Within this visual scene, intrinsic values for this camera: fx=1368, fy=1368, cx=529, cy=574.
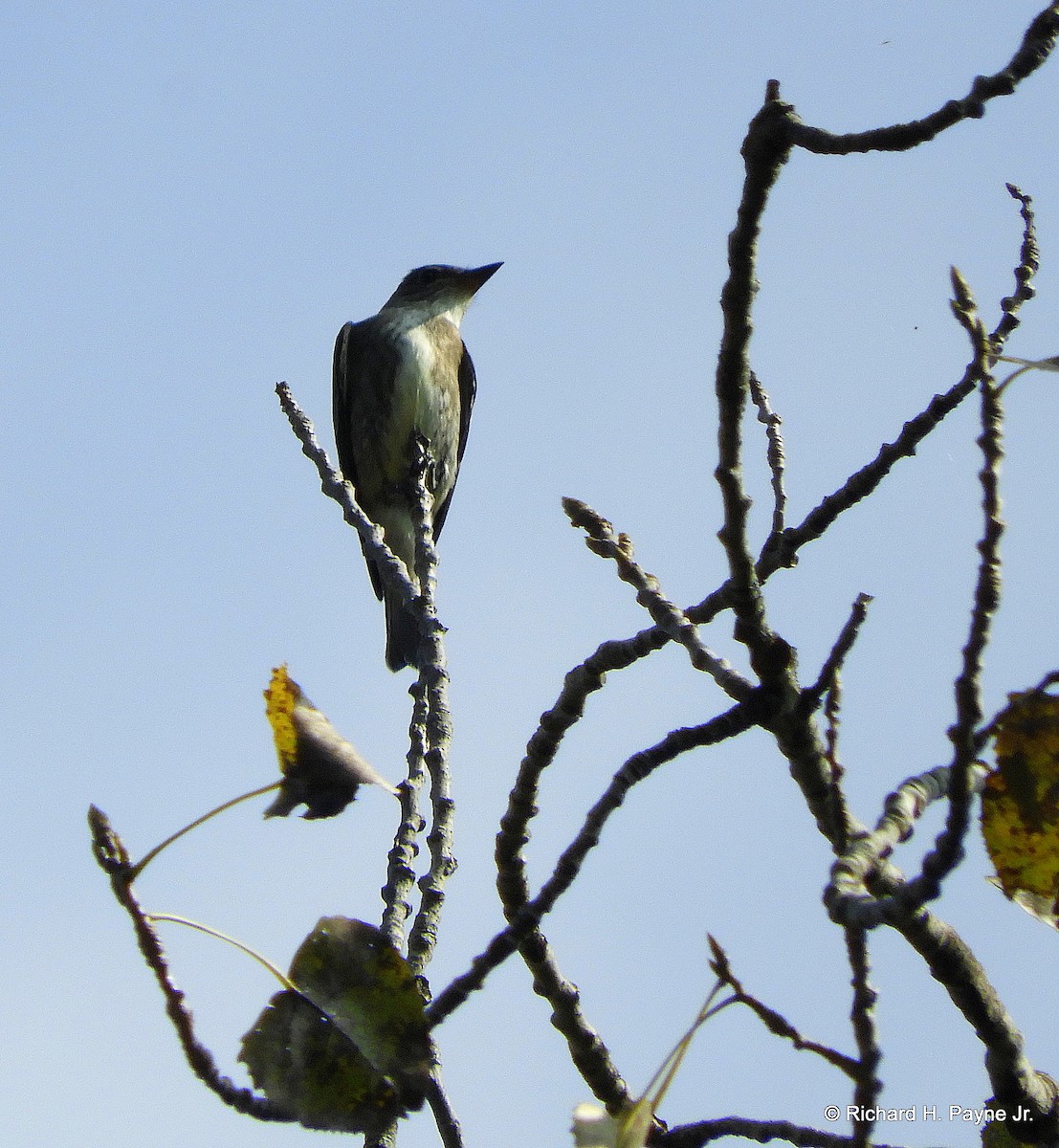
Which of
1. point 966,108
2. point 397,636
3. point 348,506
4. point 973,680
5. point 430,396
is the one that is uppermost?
point 430,396

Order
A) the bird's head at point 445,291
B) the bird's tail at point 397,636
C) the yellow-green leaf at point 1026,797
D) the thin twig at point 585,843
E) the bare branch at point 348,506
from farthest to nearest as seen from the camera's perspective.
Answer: the bird's head at point 445,291
the bird's tail at point 397,636
the bare branch at point 348,506
the thin twig at point 585,843
the yellow-green leaf at point 1026,797

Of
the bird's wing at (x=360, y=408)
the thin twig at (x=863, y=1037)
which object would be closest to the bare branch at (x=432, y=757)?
the thin twig at (x=863, y=1037)

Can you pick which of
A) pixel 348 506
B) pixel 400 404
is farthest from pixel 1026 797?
pixel 400 404

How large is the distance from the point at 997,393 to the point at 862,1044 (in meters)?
0.79

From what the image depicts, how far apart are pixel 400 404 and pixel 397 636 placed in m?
1.46

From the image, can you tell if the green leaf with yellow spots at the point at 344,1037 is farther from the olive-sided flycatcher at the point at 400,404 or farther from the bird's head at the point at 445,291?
the bird's head at the point at 445,291

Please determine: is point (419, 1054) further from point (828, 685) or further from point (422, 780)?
point (422, 780)

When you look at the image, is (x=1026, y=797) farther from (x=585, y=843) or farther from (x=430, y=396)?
(x=430, y=396)

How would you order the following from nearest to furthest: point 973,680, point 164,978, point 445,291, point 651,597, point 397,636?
point 973,680, point 164,978, point 651,597, point 397,636, point 445,291

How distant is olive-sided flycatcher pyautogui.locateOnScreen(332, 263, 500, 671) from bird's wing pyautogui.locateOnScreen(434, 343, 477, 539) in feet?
0.05

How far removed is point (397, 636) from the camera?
8.48 m

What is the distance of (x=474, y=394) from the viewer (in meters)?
9.74

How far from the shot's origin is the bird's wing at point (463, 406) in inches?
378

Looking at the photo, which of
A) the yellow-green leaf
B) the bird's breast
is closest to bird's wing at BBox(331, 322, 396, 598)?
the bird's breast
